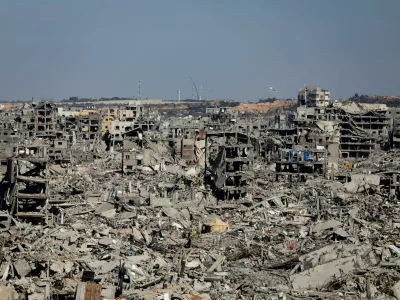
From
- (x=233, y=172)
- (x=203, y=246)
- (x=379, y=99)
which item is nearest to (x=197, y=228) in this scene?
(x=203, y=246)

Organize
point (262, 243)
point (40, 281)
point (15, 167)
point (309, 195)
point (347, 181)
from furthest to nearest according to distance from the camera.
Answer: point (347, 181) < point (309, 195) < point (15, 167) < point (262, 243) < point (40, 281)

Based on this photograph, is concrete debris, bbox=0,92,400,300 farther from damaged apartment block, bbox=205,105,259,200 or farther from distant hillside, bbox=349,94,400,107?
distant hillside, bbox=349,94,400,107

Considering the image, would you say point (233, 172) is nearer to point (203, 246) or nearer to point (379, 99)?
point (203, 246)

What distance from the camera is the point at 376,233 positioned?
80.2ft

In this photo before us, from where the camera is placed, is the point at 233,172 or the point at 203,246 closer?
the point at 203,246

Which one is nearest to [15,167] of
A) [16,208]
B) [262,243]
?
[16,208]

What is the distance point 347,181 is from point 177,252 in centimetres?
1889

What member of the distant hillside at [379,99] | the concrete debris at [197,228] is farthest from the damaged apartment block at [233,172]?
the distant hillside at [379,99]

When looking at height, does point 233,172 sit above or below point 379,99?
below

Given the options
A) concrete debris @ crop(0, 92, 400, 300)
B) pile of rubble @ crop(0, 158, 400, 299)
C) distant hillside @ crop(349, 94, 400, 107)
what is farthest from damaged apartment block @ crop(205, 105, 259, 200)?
distant hillside @ crop(349, 94, 400, 107)

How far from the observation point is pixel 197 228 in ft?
83.1

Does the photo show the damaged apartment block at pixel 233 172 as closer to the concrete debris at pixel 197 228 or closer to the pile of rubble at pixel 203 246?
the concrete debris at pixel 197 228

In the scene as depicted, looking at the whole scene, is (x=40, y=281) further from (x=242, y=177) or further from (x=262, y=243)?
(x=242, y=177)

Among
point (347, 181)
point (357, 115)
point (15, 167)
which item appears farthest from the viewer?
point (357, 115)
